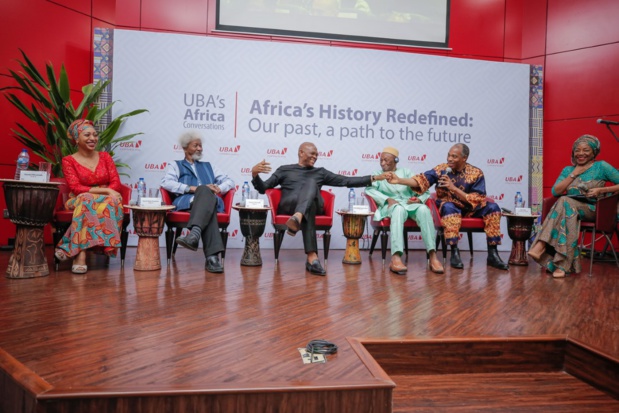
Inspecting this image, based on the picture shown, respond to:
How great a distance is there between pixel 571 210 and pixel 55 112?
4.93 metres

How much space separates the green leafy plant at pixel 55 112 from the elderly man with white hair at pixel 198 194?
0.97 metres

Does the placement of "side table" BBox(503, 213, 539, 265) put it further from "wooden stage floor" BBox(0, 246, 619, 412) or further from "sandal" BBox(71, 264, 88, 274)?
"sandal" BBox(71, 264, 88, 274)

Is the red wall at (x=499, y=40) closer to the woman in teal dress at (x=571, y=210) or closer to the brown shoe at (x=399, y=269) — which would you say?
the woman in teal dress at (x=571, y=210)

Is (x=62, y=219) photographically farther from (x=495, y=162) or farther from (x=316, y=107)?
(x=495, y=162)

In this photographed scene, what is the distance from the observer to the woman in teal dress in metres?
4.00

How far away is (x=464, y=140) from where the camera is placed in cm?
596

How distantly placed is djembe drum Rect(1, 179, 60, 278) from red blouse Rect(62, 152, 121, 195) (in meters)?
0.28

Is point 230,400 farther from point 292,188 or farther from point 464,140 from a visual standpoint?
point 464,140

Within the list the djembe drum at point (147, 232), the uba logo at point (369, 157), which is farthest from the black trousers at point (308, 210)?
the uba logo at point (369, 157)

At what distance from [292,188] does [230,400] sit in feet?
9.91

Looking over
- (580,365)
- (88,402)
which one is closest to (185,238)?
(88,402)

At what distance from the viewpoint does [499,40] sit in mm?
6578

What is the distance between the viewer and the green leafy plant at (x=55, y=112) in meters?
4.50

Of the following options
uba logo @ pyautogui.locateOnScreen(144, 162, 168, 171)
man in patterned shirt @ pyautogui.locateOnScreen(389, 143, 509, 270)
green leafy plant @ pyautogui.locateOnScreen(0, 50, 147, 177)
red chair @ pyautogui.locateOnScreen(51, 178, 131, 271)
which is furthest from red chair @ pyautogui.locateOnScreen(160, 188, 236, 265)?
man in patterned shirt @ pyautogui.locateOnScreen(389, 143, 509, 270)
